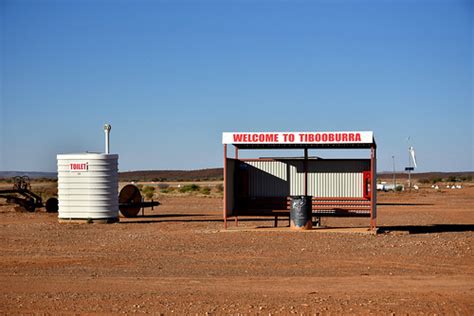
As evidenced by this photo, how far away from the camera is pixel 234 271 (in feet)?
49.3

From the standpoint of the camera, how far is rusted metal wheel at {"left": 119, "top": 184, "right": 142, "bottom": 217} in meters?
32.8

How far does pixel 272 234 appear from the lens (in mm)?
22656

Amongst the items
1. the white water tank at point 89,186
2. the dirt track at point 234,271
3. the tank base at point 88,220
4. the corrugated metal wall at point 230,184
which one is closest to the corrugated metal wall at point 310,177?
the corrugated metal wall at point 230,184

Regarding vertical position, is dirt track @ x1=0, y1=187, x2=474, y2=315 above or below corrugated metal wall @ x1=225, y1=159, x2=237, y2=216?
below

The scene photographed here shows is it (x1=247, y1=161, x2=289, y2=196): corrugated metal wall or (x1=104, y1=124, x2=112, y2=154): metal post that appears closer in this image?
(x1=247, y1=161, x2=289, y2=196): corrugated metal wall

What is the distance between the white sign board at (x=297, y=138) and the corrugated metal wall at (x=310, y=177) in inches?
96.9

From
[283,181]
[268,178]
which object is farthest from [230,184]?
[283,181]

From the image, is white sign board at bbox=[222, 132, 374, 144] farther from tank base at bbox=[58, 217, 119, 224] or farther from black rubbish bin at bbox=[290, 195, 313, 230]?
tank base at bbox=[58, 217, 119, 224]

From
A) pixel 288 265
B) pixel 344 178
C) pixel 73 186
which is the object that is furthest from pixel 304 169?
pixel 288 265

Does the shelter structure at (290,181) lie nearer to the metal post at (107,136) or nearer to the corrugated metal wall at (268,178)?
the corrugated metal wall at (268,178)

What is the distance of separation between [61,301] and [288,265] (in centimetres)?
549

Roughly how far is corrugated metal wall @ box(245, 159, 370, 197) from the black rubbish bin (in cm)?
209

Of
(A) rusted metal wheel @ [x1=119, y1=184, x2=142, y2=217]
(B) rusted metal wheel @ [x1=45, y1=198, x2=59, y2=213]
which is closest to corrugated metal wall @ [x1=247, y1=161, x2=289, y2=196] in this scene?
(A) rusted metal wheel @ [x1=119, y1=184, x2=142, y2=217]

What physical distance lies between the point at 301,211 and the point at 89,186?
8.33m
